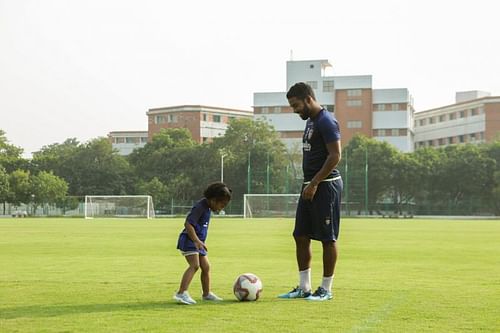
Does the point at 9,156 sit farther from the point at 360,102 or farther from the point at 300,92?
the point at 300,92

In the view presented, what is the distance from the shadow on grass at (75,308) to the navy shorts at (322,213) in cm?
126

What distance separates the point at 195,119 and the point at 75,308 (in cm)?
10423

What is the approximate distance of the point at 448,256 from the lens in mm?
15414

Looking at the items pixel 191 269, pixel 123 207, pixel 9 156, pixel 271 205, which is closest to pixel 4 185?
pixel 9 156

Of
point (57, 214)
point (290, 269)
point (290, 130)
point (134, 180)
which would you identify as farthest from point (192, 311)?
point (290, 130)

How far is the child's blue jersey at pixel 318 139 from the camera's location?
26.4 ft

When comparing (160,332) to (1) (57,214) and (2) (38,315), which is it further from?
(1) (57,214)

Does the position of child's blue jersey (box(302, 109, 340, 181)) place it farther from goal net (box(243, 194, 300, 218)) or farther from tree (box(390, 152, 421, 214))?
tree (box(390, 152, 421, 214))

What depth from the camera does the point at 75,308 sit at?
23.7 ft

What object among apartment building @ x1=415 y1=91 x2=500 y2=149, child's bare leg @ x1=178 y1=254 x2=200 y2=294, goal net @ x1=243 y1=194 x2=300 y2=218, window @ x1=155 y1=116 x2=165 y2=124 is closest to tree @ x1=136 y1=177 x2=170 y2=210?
goal net @ x1=243 y1=194 x2=300 y2=218

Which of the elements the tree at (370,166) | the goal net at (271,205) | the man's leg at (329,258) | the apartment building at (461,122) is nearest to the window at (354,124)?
the apartment building at (461,122)

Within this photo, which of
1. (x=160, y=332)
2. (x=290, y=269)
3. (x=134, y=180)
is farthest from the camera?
(x=134, y=180)

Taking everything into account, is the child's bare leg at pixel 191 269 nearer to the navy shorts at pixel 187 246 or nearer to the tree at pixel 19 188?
the navy shorts at pixel 187 246

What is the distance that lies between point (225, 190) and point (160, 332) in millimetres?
2092
